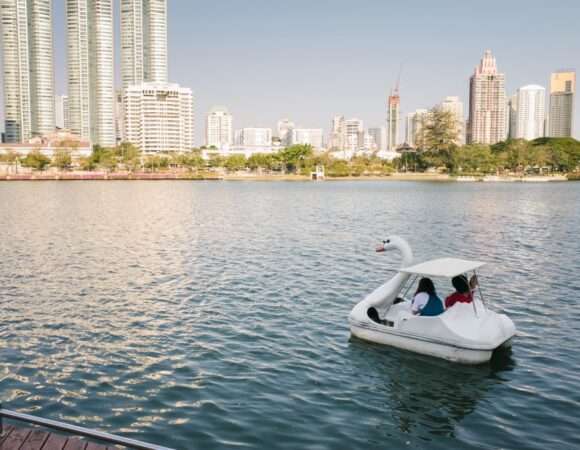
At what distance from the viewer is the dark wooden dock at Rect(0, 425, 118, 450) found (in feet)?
27.8

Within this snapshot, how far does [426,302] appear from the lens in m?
15.3

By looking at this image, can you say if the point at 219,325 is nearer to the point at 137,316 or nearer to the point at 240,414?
the point at 137,316

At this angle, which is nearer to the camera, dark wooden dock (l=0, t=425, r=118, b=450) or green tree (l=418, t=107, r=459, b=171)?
dark wooden dock (l=0, t=425, r=118, b=450)

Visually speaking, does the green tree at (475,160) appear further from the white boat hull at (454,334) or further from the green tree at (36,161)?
the white boat hull at (454,334)

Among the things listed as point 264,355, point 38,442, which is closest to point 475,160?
point 264,355

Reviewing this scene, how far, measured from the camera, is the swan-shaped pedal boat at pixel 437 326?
14438mm

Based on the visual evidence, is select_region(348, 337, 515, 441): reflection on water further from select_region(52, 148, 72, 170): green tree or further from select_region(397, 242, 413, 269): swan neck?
select_region(52, 148, 72, 170): green tree

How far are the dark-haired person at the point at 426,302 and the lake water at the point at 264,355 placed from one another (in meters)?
1.23

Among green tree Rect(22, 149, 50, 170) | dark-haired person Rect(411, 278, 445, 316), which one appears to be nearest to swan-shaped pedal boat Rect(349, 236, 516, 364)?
dark-haired person Rect(411, 278, 445, 316)

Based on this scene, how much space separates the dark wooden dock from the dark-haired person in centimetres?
900

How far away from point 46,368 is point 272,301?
8924 mm

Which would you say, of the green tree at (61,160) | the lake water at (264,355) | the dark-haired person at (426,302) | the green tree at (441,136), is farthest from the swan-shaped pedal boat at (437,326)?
Answer: the green tree at (61,160)

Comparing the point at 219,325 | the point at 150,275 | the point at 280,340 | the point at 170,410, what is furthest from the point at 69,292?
the point at 170,410

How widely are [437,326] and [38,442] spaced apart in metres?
9.76
